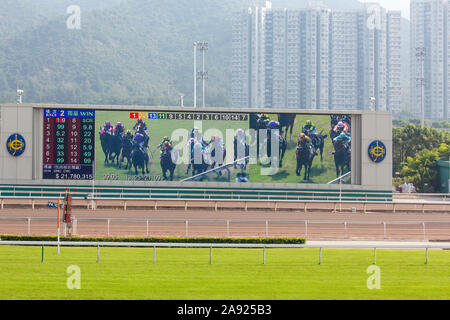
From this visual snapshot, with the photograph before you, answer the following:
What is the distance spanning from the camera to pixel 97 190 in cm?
3753

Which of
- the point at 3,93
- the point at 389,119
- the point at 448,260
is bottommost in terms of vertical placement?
the point at 448,260

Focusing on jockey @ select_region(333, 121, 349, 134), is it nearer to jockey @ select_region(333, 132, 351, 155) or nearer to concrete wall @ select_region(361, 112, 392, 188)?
jockey @ select_region(333, 132, 351, 155)

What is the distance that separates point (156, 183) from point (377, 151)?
514 inches

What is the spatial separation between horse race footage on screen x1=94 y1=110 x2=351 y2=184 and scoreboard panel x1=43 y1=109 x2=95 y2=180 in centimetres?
51

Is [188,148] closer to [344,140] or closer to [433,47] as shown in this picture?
[344,140]

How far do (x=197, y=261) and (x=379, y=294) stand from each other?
5.73 metres

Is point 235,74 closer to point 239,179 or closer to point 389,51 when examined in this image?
point 389,51

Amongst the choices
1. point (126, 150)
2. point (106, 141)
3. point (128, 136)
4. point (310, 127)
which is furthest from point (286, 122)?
point (106, 141)

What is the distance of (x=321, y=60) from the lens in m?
169

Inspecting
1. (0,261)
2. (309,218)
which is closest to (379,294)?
(0,261)

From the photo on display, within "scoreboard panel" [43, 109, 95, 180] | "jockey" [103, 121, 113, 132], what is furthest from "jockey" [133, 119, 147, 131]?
"scoreboard panel" [43, 109, 95, 180]

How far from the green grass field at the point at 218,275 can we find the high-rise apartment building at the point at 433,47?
155 meters

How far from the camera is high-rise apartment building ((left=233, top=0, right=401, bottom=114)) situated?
168 m

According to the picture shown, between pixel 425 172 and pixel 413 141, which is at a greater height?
pixel 413 141
